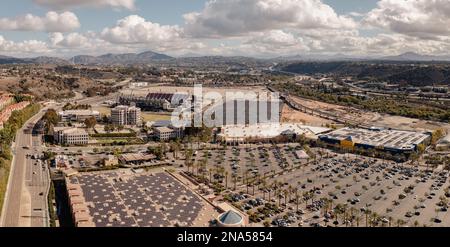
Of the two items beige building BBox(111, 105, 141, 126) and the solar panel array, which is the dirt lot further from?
the solar panel array

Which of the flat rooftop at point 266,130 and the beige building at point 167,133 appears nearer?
the beige building at point 167,133

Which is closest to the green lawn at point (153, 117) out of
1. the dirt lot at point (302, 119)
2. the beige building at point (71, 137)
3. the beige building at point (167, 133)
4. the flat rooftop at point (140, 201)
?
the beige building at point (167, 133)

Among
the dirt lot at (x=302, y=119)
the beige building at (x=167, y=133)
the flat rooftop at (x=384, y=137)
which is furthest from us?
the dirt lot at (x=302, y=119)

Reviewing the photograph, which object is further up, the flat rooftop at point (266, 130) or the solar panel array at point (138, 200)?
the flat rooftop at point (266, 130)

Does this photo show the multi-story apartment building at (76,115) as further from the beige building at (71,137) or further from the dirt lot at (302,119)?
the dirt lot at (302,119)

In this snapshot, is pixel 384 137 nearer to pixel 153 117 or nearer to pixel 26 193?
pixel 153 117

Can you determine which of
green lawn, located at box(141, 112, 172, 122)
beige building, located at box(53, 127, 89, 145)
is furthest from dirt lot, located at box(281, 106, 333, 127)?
beige building, located at box(53, 127, 89, 145)

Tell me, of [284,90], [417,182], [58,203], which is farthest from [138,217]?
[284,90]
